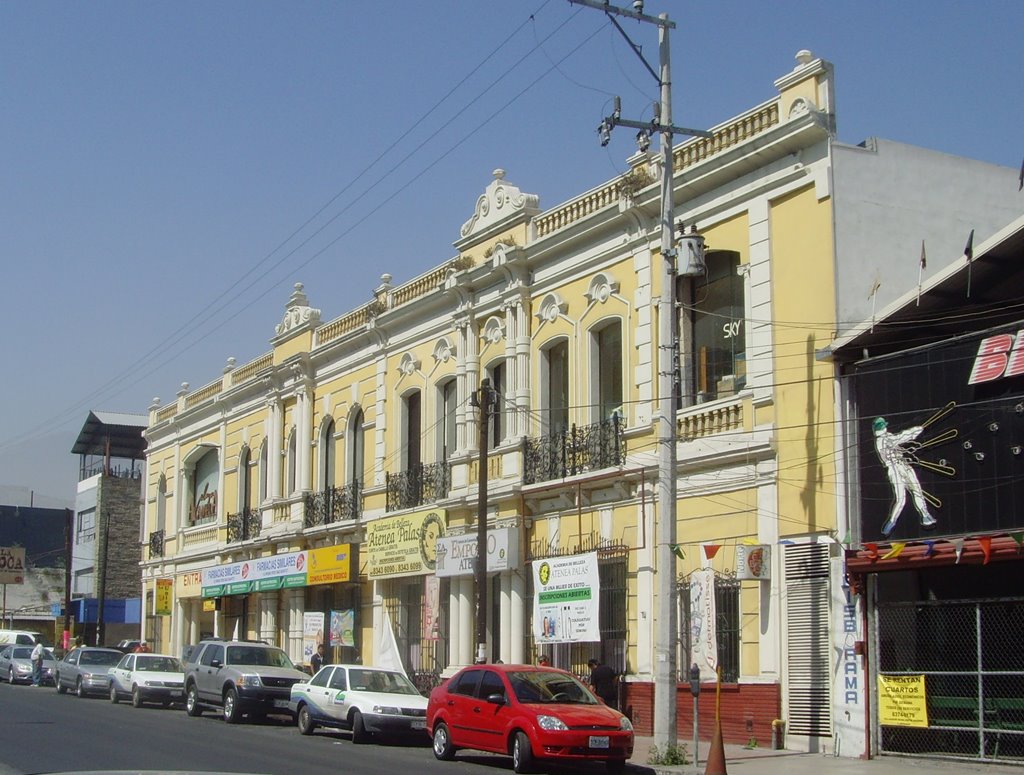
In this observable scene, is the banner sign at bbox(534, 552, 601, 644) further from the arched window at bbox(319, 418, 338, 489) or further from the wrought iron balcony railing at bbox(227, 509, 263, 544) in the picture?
the wrought iron balcony railing at bbox(227, 509, 263, 544)

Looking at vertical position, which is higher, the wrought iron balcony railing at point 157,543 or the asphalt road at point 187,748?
the wrought iron balcony railing at point 157,543

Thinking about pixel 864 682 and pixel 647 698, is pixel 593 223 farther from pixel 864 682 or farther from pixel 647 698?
pixel 864 682

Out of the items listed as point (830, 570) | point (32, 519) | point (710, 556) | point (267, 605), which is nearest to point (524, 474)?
point (710, 556)

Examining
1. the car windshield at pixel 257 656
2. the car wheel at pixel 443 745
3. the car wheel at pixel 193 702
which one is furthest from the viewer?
the car wheel at pixel 193 702

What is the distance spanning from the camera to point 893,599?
1977 cm

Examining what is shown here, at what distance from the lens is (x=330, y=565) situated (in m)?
36.4

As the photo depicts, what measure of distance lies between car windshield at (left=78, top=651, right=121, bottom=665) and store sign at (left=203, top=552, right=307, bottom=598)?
14.6ft

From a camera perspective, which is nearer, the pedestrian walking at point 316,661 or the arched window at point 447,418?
the arched window at point 447,418

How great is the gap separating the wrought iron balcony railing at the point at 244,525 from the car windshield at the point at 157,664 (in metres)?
7.48

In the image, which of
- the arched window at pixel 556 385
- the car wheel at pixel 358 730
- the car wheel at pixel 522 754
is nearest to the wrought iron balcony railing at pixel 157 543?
the arched window at pixel 556 385

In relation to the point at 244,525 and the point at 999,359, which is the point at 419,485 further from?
the point at 999,359

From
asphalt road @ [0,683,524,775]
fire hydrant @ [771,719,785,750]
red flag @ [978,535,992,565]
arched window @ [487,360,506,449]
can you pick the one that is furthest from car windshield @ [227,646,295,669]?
red flag @ [978,535,992,565]

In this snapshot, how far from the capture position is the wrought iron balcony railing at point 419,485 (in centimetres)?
3198

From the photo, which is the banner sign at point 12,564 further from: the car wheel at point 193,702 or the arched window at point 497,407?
the arched window at point 497,407
